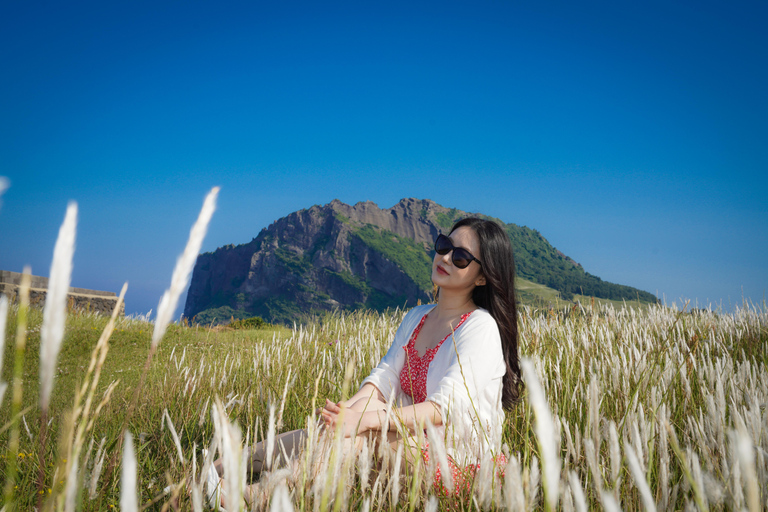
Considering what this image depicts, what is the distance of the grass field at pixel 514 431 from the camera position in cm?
73

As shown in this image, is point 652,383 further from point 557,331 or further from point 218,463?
point 557,331

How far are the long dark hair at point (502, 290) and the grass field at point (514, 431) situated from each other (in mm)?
167

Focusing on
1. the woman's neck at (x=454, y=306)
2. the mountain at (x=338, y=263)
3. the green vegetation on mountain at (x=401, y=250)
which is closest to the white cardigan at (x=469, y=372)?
the woman's neck at (x=454, y=306)

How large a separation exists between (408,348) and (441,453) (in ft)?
6.41

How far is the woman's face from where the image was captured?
102 inches

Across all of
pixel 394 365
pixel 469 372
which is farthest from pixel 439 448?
pixel 394 365

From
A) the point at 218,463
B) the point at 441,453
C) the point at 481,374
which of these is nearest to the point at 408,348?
the point at 481,374

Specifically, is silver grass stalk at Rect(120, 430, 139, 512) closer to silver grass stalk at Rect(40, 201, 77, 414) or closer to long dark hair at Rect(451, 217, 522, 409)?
silver grass stalk at Rect(40, 201, 77, 414)

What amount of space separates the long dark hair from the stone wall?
38.6ft

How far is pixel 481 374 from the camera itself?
85.4 inches

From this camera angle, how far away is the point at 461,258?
2553 mm

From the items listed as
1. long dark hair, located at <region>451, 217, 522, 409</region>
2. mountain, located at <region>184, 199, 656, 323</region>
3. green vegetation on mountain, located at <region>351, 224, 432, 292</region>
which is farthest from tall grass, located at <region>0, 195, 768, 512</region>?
green vegetation on mountain, located at <region>351, 224, 432, 292</region>

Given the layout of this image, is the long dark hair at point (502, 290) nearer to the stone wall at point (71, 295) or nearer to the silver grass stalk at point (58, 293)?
the silver grass stalk at point (58, 293)

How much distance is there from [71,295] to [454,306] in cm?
1530
